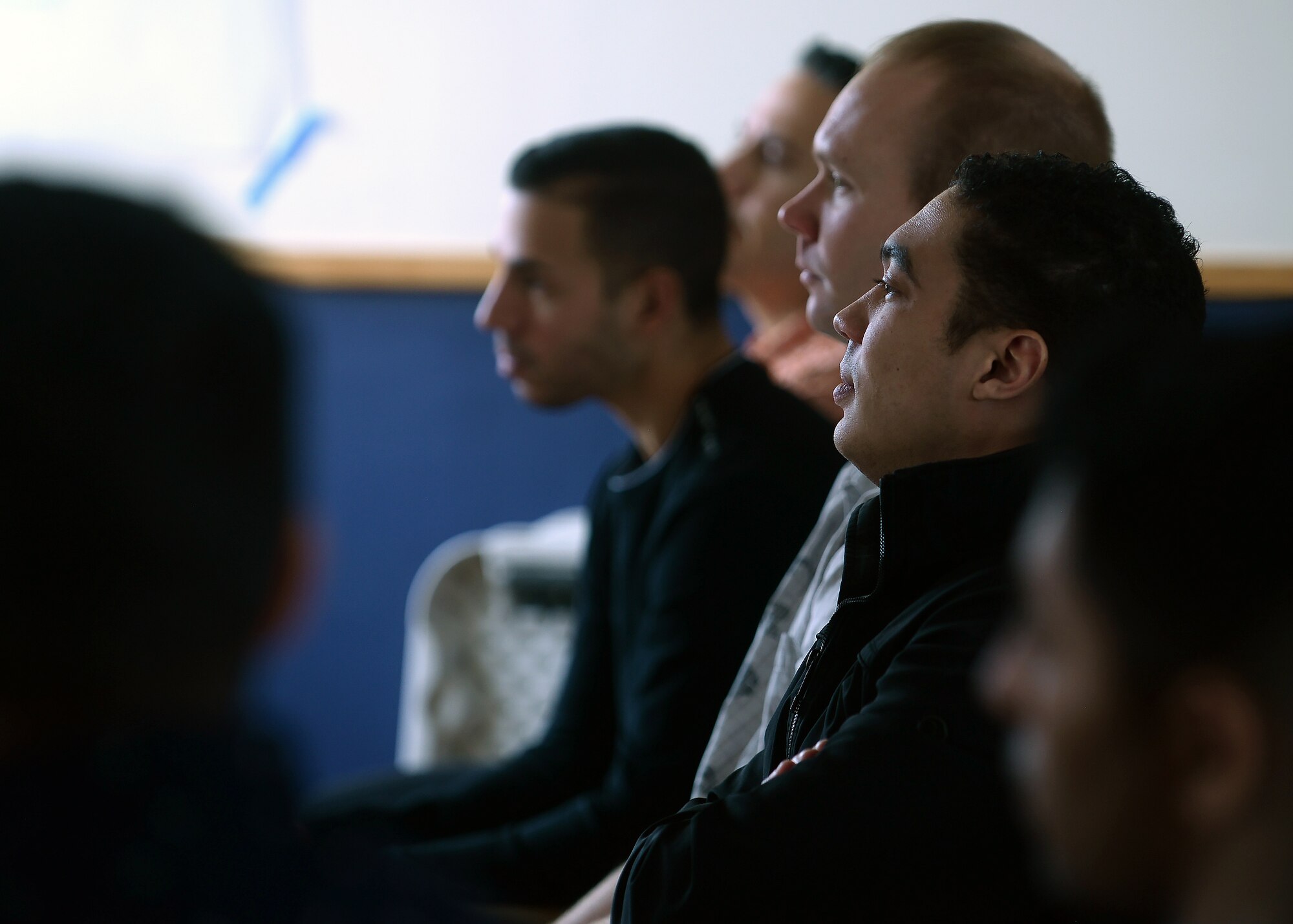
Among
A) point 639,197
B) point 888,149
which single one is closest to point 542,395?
point 639,197

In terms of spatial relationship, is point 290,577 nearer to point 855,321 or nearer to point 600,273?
point 855,321

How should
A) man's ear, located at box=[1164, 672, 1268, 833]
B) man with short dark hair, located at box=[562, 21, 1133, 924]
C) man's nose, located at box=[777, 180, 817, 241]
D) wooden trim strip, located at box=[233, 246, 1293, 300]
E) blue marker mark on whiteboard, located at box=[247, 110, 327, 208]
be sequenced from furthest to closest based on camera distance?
blue marker mark on whiteboard, located at box=[247, 110, 327, 208], wooden trim strip, located at box=[233, 246, 1293, 300], man's nose, located at box=[777, 180, 817, 241], man with short dark hair, located at box=[562, 21, 1133, 924], man's ear, located at box=[1164, 672, 1268, 833]

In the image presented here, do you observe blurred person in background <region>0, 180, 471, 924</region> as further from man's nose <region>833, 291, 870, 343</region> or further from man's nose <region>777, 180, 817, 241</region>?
man's nose <region>777, 180, 817, 241</region>

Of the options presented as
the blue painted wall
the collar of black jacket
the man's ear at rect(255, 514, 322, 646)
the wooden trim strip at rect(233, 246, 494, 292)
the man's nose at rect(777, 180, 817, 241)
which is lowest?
the blue painted wall

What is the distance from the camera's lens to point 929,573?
0.84m

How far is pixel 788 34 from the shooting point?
2.22 meters

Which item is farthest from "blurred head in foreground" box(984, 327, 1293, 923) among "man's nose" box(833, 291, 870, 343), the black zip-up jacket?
"man's nose" box(833, 291, 870, 343)

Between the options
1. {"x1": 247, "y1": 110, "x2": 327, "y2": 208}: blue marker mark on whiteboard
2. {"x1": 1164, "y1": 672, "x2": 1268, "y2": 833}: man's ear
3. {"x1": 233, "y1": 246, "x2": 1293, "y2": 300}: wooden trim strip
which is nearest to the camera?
{"x1": 1164, "y1": 672, "x2": 1268, "y2": 833}: man's ear

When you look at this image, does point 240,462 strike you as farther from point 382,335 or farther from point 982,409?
point 382,335

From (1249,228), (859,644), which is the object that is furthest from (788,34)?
(859,644)

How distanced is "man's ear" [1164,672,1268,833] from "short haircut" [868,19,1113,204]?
0.78 m

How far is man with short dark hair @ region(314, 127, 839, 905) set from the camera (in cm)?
129

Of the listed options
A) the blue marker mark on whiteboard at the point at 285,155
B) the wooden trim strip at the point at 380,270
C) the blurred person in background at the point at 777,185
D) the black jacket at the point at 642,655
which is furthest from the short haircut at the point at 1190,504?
the blue marker mark on whiteboard at the point at 285,155

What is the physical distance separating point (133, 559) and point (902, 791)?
44cm
